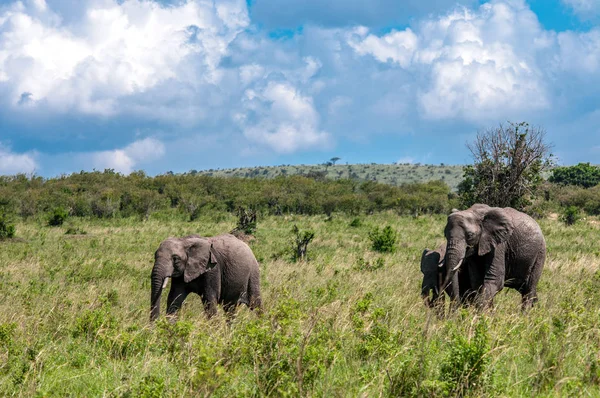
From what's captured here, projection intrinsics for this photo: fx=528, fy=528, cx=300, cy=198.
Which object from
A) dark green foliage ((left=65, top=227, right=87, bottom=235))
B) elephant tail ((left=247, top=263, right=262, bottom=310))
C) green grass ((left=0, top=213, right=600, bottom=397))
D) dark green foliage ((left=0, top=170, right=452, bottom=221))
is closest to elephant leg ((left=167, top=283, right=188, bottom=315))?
green grass ((left=0, top=213, right=600, bottom=397))

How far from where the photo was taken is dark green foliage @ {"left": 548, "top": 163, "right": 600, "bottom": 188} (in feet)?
249

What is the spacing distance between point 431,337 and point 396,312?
2148mm

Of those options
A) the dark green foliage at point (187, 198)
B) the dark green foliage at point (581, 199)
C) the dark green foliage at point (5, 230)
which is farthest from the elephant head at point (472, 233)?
the dark green foliage at point (581, 199)

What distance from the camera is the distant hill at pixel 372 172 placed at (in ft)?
383

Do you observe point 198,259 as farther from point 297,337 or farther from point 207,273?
point 297,337

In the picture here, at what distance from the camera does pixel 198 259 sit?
8.66m

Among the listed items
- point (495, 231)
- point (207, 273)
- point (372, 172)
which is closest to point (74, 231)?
point (207, 273)

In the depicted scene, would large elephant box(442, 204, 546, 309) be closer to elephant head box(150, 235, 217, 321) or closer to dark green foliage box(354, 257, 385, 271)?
elephant head box(150, 235, 217, 321)

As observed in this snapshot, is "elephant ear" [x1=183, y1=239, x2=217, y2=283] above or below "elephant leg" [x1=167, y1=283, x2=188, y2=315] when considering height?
above

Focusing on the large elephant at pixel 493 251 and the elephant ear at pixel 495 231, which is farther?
the elephant ear at pixel 495 231

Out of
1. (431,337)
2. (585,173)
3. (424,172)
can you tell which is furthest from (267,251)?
(424,172)

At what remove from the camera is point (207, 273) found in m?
8.88

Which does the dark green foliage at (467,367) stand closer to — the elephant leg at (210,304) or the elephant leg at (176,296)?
the elephant leg at (210,304)

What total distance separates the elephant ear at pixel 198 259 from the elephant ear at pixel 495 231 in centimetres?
441
